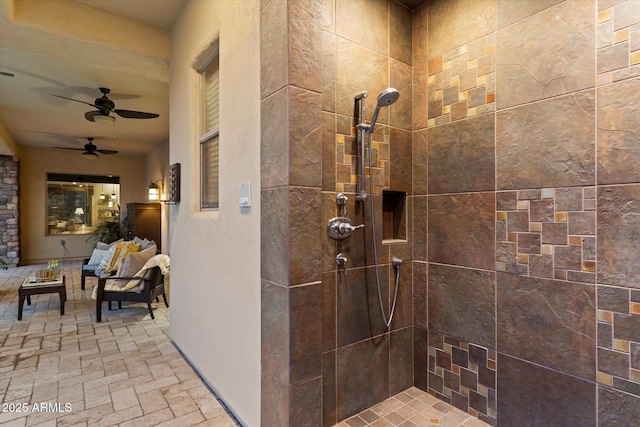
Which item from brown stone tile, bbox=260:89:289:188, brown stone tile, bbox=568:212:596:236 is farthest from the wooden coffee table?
brown stone tile, bbox=568:212:596:236

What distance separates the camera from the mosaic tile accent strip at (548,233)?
5.00 feet

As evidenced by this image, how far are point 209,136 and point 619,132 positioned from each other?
2467 millimetres

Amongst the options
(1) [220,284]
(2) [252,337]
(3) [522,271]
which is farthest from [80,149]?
(3) [522,271]

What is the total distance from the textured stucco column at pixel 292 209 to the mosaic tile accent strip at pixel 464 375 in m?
0.92

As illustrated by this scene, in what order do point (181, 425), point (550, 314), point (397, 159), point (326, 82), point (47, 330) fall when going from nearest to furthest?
point (550, 314), point (326, 82), point (181, 425), point (397, 159), point (47, 330)

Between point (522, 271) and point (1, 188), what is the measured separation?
33.1 feet

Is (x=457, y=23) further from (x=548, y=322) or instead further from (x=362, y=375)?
(x=362, y=375)

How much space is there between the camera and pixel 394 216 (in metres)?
2.31

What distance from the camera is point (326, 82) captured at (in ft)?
6.03

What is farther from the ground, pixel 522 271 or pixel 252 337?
pixel 522 271

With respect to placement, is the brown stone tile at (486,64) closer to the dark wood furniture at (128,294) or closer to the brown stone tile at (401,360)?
the brown stone tile at (401,360)

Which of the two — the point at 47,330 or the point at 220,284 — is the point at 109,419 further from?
the point at 47,330

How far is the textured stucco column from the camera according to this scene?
1541mm

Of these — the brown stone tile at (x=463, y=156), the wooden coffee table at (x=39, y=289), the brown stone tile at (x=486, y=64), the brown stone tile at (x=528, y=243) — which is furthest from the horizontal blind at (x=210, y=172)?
the wooden coffee table at (x=39, y=289)
